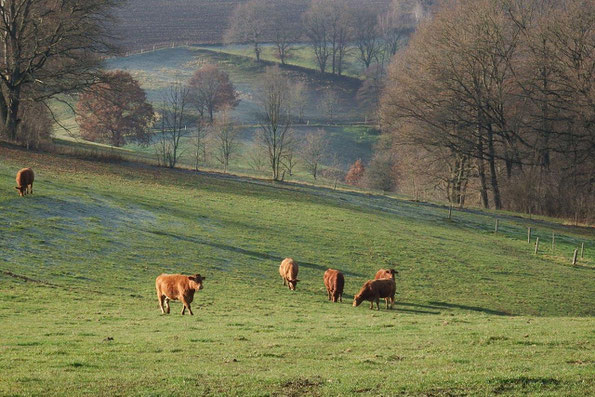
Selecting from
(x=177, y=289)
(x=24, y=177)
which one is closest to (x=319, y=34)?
(x=24, y=177)

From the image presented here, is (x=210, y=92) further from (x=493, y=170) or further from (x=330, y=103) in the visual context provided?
(x=493, y=170)

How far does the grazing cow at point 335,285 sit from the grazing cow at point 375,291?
1028mm

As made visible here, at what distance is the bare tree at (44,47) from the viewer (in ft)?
190

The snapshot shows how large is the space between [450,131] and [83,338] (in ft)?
218

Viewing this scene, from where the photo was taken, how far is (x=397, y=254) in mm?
38938

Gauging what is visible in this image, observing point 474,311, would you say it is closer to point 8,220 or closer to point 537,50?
point 8,220

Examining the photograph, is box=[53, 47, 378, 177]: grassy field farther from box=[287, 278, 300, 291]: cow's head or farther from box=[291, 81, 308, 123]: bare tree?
box=[287, 278, 300, 291]: cow's head

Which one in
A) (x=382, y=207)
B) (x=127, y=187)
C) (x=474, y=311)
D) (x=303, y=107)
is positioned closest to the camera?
(x=474, y=311)

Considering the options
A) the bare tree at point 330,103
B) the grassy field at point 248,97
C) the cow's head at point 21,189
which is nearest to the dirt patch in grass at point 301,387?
the cow's head at point 21,189

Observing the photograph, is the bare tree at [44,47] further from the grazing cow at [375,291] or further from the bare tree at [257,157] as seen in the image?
the bare tree at [257,157]

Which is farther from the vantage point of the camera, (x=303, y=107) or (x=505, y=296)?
(x=303, y=107)

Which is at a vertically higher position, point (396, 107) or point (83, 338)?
point (396, 107)

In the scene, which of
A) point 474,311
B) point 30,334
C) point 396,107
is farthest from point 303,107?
point 30,334

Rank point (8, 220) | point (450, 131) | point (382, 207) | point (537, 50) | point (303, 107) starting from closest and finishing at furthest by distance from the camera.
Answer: point (8, 220) < point (382, 207) < point (537, 50) < point (450, 131) < point (303, 107)
